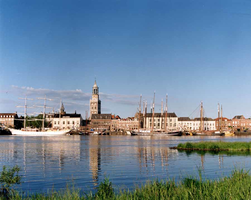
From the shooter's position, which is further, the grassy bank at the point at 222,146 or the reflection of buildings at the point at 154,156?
the grassy bank at the point at 222,146

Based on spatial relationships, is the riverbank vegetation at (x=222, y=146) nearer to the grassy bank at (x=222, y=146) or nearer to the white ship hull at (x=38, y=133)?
the grassy bank at (x=222, y=146)

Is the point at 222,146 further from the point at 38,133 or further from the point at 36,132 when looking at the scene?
the point at 36,132

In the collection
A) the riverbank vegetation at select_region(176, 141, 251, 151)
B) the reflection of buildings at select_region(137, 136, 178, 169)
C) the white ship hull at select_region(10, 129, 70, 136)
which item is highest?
the riverbank vegetation at select_region(176, 141, 251, 151)

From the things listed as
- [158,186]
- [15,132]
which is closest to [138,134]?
[15,132]

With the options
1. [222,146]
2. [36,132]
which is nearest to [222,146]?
[222,146]

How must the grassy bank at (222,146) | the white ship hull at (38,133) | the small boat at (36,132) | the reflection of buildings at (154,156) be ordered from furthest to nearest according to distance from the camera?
1. the small boat at (36,132)
2. the white ship hull at (38,133)
3. the grassy bank at (222,146)
4. the reflection of buildings at (154,156)

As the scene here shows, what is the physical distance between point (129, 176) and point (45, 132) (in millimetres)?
139884

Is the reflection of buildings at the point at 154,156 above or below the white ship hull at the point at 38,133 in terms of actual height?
above

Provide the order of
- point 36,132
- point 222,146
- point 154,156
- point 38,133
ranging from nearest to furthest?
point 154,156 < point 222,146 < point 38,133 < point 36,132

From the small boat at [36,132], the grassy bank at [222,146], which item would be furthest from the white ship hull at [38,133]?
the grassy bank at [222,146]

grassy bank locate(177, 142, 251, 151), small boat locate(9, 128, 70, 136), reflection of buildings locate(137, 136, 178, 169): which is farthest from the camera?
small boat locate(9, 128, 70, 136)

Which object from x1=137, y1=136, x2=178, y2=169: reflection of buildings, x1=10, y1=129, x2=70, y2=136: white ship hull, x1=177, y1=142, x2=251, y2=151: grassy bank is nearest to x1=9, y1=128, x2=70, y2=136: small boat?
x1=10, y1=129, x2=70, y2=136: white ship hull

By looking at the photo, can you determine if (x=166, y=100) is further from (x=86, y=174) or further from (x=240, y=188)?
(x=240, y=188)

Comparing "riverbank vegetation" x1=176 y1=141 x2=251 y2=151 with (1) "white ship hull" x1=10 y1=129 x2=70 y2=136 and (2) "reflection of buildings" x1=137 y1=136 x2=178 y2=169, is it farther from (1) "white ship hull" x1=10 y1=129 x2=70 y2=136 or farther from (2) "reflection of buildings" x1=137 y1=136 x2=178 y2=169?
(1) "white ship hull" x1=10 y1=129 x2=70 y2=136
